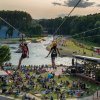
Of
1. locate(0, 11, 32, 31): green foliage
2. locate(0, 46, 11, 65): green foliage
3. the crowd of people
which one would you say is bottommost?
the crowd of people

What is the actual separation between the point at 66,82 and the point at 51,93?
674cm

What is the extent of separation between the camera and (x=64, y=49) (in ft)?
449

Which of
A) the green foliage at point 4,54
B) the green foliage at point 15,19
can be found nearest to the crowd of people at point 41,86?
the green foliage at point 4,54

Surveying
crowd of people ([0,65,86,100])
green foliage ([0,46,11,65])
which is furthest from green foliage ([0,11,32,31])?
crowd of people ([0,65,86,100])

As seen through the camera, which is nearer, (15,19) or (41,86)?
(41,86)

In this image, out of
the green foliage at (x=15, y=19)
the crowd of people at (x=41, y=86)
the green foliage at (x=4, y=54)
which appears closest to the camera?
the crowd of people at (x=41, y=86)

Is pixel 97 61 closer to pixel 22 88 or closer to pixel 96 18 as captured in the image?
pixel 22 88

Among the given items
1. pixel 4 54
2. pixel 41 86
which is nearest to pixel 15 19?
pixel 4 54

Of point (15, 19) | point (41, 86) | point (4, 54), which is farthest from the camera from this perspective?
point (15, 19)

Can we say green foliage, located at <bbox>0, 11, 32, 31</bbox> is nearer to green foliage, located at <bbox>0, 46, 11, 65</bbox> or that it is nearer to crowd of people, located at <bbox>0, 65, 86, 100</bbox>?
green foliage, located at <bbox>0, 46, 11, 65</bbox>

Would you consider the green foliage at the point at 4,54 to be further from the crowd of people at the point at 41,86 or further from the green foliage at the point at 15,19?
the green foliage at the point at 15,19

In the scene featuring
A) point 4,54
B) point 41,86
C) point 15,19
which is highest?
point 15,19

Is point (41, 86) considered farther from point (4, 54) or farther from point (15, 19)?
point (15, 19)

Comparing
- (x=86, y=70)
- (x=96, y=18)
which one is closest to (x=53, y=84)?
(x=86, y=70)
